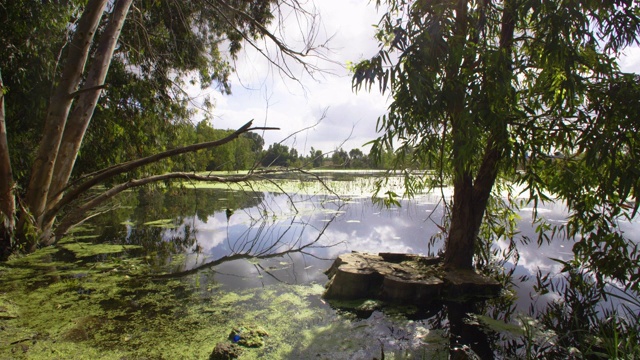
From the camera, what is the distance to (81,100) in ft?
12.1

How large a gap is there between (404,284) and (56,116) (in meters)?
3.73

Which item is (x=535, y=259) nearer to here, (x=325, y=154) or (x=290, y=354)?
(x=325, y=154)

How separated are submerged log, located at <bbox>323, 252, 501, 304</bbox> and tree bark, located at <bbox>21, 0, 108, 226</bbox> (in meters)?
3.01

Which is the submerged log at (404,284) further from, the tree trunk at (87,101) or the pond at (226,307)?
the tree trunk at (87,101)

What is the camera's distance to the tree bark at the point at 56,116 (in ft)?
11.7

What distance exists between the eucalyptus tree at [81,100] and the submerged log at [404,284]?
64.9 inches

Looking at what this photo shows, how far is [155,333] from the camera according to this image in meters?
2.44

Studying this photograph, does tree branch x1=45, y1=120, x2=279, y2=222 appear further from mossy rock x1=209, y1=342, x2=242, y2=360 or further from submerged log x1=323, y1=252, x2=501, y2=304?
mossy rock x1=209, y1=342, x2=242, y2=360

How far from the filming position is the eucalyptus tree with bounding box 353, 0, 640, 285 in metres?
2.39

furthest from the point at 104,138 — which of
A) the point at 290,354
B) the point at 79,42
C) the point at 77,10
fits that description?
the point at 290,354

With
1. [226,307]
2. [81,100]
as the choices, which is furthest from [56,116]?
[226,307]

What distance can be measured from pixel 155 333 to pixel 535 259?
444 centimetres

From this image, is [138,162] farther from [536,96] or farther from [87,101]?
[536,96]

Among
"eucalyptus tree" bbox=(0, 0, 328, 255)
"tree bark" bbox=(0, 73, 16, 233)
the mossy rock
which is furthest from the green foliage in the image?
the mossy rock
